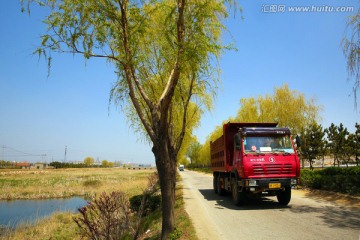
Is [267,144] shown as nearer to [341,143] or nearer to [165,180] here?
[165,180]

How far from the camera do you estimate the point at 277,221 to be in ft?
29.1

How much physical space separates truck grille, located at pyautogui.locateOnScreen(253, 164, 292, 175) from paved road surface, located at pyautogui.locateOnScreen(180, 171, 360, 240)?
1355 millimetres

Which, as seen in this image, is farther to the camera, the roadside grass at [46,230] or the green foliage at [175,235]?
the roadside grass at [46,230]

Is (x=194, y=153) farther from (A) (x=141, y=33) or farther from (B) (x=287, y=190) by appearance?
(A) (x=141, y=33)

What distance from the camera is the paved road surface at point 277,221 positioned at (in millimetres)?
7285

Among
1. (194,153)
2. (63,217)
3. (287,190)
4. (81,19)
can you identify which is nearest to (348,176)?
(287,190)

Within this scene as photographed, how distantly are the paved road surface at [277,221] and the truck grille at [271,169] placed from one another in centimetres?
136

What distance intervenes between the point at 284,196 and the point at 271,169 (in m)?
1.69

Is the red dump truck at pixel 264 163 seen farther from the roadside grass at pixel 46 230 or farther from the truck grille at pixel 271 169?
the roadside grass at pixel 46 230

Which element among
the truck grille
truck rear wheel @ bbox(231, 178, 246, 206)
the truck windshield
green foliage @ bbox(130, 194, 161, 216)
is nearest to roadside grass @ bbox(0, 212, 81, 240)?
green foliage @ bbox(130, 194, 161, 216)

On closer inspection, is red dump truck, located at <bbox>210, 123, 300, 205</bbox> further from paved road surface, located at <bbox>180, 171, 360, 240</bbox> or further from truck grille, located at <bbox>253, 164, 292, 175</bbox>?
paved road surface, located at <bbox>180, 171, 360, 240</bbox>

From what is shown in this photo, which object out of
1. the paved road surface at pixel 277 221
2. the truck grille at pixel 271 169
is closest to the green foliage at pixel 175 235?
the paved road surface at pixel 277 221

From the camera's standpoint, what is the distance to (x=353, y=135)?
44.7 metres

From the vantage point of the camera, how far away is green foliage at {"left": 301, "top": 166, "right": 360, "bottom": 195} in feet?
45.3
